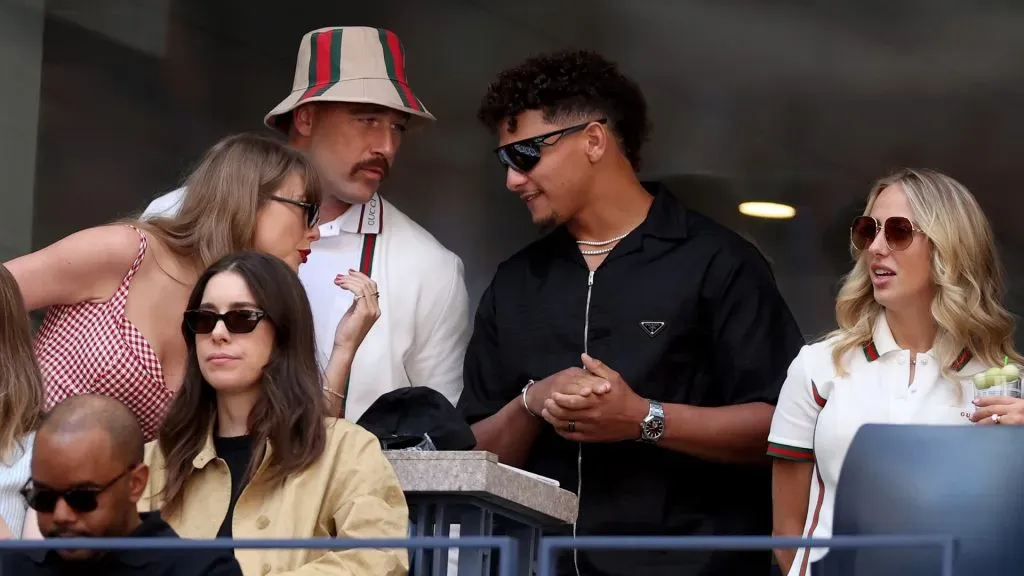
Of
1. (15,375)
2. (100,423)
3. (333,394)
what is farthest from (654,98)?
(100,423)

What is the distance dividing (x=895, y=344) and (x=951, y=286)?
190mm

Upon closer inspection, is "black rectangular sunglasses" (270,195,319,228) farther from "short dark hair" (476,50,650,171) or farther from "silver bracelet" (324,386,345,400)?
"short dark hair" (476,50,650,171)

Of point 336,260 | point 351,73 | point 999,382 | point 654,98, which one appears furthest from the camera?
point 654,98

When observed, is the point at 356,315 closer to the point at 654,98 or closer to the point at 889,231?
the point at 889,231

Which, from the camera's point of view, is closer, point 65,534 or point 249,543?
point 249,543

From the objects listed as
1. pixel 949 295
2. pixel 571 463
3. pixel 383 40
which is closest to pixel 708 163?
pixel 383 40

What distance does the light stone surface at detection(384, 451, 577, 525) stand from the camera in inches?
143

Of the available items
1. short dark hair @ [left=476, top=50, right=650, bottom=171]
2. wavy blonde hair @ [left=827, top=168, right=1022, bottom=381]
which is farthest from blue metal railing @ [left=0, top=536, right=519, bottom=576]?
short dark hair @ [left=476, top=50, right=650, bottom=171]

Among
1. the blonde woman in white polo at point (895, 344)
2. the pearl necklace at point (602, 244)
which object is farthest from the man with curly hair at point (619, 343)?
the blonde woman in white polo at point (895, 344)

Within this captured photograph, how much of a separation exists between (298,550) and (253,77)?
11.3 ft

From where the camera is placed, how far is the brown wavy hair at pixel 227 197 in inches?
175

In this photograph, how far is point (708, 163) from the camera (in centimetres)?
655

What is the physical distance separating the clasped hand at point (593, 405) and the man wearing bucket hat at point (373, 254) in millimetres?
682

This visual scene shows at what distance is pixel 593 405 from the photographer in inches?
186
